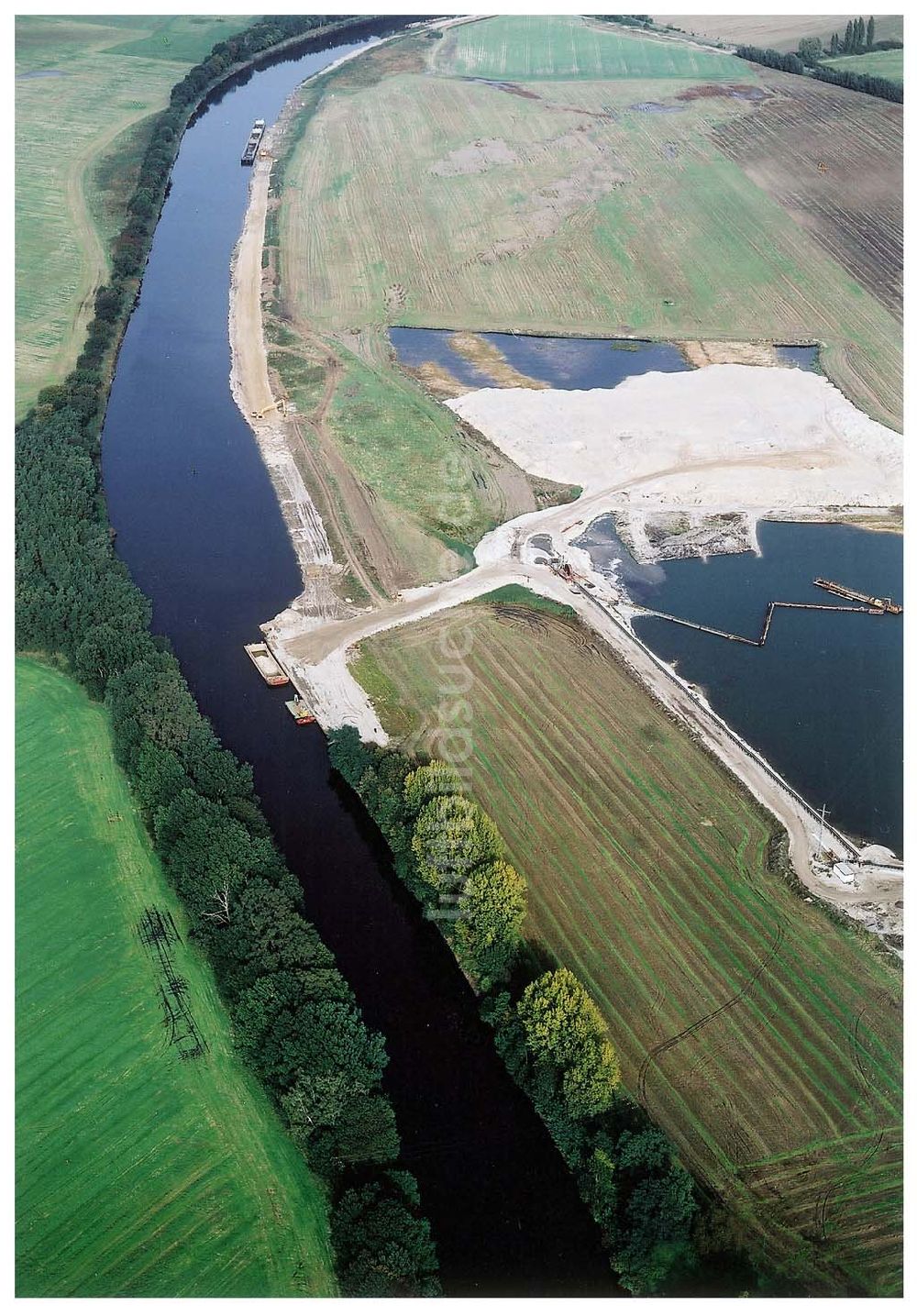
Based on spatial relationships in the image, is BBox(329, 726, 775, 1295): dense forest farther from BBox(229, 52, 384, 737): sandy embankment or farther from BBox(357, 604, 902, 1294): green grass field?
BBox(229, 52, 384, 737): sandy embankment

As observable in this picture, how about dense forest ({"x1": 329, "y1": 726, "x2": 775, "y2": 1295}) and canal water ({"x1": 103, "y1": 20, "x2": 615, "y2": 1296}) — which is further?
canal water ({"x1": 103, "y1": 20, "x2": 615, "y2": 1296})

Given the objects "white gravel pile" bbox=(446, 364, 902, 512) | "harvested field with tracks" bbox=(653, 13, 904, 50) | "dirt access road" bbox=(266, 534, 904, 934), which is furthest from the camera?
"harvested field with tracks" bbox=(653, 13, 904, 50)

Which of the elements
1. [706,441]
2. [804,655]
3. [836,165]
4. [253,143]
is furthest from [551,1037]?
[253,143]

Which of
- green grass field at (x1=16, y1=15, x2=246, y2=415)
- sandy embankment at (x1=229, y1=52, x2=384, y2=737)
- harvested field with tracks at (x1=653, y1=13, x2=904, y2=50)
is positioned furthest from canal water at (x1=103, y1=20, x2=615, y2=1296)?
harvested field with tracks at (x1=653, y1=13, x2=904, y2=50)

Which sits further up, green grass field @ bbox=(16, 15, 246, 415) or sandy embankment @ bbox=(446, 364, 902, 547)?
green grass field @ bbox=(16, 15, 246, 415)

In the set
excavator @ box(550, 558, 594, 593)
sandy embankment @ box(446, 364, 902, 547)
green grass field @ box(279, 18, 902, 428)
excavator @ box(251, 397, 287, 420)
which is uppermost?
green grass field @ box(279, 18, 902, 428)

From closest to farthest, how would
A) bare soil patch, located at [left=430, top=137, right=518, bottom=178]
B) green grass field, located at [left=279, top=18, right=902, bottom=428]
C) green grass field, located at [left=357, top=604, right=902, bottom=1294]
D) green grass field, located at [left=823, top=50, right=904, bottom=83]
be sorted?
green grass field, located at [left=357, top=604, right=902, bottom=1294]
green grass field, located at [left=279, top=18, right=902, bottom=428]
bare soil patch, located at [left=430, top=137, right=518, bottom=178]
green grass field, located at [left=823, top=50, right=904, bottom=83]

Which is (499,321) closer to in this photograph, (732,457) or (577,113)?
(732,457)

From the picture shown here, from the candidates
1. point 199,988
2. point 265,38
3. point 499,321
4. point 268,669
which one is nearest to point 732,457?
point 499,321
